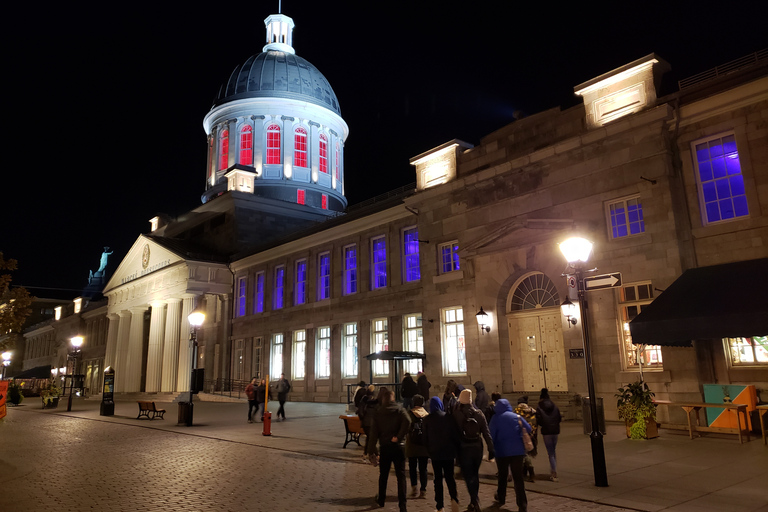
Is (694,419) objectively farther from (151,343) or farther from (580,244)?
(151,343)

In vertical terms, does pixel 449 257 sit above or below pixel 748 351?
above

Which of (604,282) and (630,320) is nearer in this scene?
(604,282)

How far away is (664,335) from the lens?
1402 cm

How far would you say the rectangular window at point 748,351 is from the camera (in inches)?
587

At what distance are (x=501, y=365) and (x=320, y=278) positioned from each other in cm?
1605

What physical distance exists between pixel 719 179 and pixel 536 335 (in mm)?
7761

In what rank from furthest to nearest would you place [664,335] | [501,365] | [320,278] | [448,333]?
[320,278]
[448,333]
[501,365]
[664,335]

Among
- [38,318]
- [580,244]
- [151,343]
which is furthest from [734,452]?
[38,318]

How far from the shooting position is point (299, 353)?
34250mm

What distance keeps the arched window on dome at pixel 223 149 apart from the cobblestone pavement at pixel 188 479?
134 feet

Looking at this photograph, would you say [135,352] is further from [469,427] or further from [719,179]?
[469,427]

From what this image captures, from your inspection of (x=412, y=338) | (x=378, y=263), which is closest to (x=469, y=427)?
(x=412, y=338)

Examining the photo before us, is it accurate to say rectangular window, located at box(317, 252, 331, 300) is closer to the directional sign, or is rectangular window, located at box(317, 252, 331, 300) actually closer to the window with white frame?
the window with white frame

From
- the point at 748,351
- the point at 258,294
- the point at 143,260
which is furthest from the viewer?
the point at 143,260
